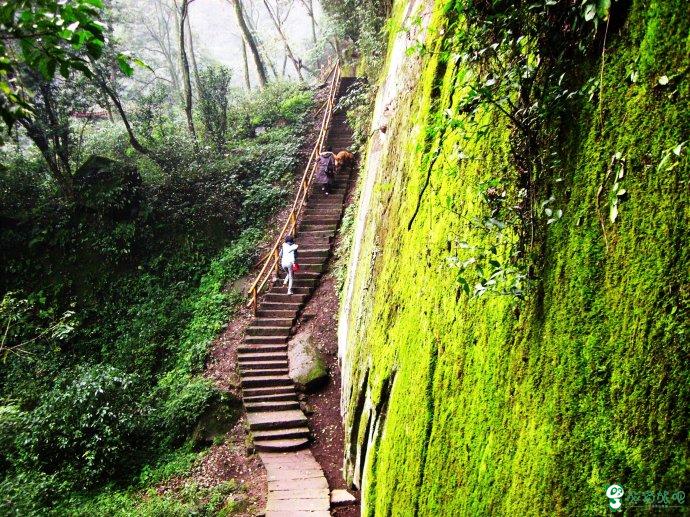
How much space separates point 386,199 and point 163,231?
32.9 ft

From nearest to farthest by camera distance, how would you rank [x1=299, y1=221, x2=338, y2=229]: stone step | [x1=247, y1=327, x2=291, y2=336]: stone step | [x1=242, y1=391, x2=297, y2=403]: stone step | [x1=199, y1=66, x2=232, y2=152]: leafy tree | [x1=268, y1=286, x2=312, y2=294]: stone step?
[x1=242, y1=391, x2=297, y2=403]: stone step, [x1=247, y1=327, x2=291, y2=336]: stone step, [x1=268, y1=286, x2=312, y2=294]: stone step, [x1=299, y1=221, x2=338, y2=229]: stone step, [x1=199, y1=66, x2=232, y2=152]: leafy tree

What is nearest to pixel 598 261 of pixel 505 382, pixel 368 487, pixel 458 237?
pixel 505 382

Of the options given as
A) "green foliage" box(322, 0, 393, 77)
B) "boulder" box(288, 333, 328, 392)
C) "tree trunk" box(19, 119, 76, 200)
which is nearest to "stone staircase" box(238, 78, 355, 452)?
"boulder" box(288, 333, 328, 392)

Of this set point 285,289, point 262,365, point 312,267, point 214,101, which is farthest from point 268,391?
point 214,101

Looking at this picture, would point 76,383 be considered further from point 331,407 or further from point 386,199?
point 386,199

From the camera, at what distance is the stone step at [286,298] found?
10.6 m

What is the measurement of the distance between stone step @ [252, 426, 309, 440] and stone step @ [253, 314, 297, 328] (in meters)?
2.70

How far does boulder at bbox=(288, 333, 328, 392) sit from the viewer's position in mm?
8625

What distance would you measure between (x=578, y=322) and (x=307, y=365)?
7.44 m

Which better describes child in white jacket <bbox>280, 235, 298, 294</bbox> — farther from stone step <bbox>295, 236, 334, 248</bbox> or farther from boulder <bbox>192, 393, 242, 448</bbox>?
boulder <bbox>192, 393, 242, 448</bbox>

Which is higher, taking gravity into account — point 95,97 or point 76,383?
point 95,97

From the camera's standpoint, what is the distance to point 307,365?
8.85m

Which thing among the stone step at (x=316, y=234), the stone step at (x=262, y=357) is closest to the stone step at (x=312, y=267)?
the stone step at (x=316, y=234)

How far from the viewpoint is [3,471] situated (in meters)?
7.52
